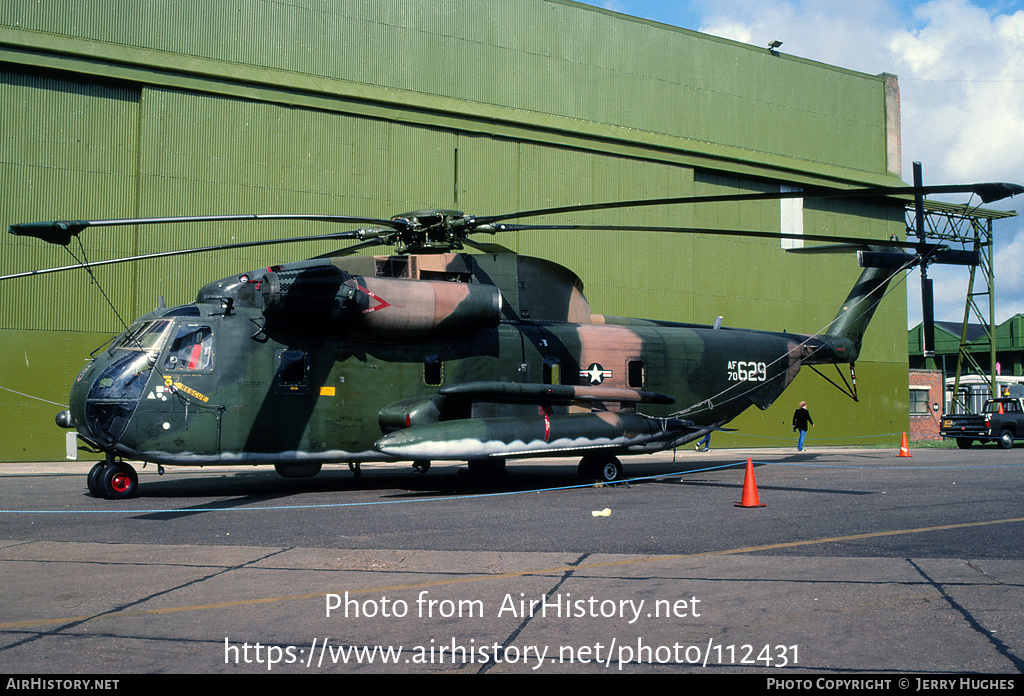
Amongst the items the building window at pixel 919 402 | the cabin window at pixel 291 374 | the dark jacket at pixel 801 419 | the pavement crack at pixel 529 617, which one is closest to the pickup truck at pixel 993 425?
the building window at pixel 919 402

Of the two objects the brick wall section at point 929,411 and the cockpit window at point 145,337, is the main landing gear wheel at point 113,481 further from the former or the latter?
the brick wall section at point 929,411

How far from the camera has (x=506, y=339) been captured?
13.9m

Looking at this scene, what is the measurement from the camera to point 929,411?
120 ft

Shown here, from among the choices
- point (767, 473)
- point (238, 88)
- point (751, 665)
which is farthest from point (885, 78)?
point (751, 665)

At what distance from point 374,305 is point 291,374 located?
5.77ft

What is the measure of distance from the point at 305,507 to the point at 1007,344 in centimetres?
7062

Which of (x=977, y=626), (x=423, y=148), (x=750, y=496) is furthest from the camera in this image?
(x=423, y=148)

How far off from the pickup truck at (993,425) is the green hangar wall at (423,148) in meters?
3.21

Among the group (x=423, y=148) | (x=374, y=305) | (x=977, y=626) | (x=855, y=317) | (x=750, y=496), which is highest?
(x=423, y=148)

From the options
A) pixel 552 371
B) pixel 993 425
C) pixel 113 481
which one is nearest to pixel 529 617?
pixel 113 481

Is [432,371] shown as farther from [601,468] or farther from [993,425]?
[993,425]

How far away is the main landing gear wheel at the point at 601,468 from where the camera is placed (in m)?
13.9
